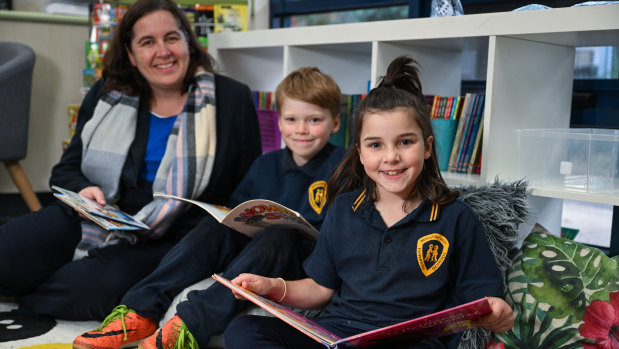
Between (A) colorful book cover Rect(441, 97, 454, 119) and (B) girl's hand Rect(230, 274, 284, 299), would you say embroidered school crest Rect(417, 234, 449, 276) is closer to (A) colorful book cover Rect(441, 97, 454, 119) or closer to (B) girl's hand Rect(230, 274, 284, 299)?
(B) girl's hand Rect(230, 274, 284, 299)

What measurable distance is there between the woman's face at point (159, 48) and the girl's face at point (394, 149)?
33.8 inches

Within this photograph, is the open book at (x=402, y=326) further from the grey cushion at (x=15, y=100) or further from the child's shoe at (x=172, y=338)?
the grey cushion at (x=15, y=100)

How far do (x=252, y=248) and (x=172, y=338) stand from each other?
0.27 m

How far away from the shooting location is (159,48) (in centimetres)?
182

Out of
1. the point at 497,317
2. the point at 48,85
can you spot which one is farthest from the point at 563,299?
the point at 48,85

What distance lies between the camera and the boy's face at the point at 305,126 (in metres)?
1.58

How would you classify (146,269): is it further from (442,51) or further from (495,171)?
(442,51)

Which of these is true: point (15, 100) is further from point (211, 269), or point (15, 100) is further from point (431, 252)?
point (431, 252)

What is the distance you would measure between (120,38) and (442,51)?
3.21ft

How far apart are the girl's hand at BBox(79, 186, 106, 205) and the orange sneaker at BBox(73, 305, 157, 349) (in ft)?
1.20

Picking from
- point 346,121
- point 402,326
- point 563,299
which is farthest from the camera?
point 346,121

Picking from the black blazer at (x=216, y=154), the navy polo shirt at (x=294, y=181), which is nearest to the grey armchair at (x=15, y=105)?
the black blazer at (x=216, y=154)

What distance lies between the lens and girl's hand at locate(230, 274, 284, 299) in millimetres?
1143

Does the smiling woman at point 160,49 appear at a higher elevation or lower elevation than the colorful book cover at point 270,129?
higher
